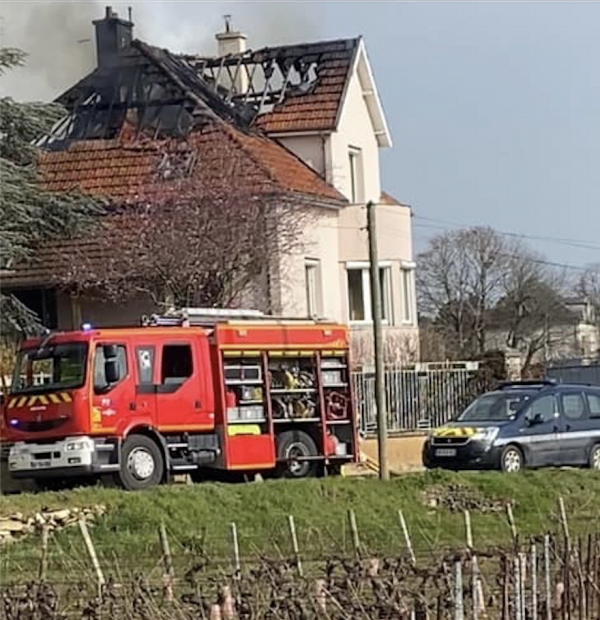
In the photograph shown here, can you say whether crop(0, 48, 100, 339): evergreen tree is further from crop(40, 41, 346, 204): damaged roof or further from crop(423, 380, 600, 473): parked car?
crop(423, 380, 600, 473): parked car

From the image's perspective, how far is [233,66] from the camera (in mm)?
43969

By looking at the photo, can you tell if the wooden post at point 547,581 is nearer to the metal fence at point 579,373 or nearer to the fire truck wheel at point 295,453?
the fire truck wheel at point 295,453

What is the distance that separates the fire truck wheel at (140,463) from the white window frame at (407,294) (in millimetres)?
19043

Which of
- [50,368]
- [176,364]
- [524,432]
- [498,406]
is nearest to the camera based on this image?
[50,368]

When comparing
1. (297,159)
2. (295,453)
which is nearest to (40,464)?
(295,453)

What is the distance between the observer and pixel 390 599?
1092cm

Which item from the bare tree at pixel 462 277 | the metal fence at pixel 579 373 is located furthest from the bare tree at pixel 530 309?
the metal fence at pixel 579 373

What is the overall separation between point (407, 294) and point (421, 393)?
7992 mm

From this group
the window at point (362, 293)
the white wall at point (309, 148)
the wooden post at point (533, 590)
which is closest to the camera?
the wooden post at point (533, 590)

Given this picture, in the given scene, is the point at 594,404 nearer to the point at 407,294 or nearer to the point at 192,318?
the point at 192,318

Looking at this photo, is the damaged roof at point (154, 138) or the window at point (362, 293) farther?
the window at point (362, 293)

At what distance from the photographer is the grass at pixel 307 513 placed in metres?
18.8

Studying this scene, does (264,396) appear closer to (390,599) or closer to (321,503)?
(321,503)

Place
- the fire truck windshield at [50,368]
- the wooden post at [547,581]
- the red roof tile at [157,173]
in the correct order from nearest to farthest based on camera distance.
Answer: the wooden post at [547,581]
the fire truck windshield at [50,368]
the red roof tile at [157,173]
